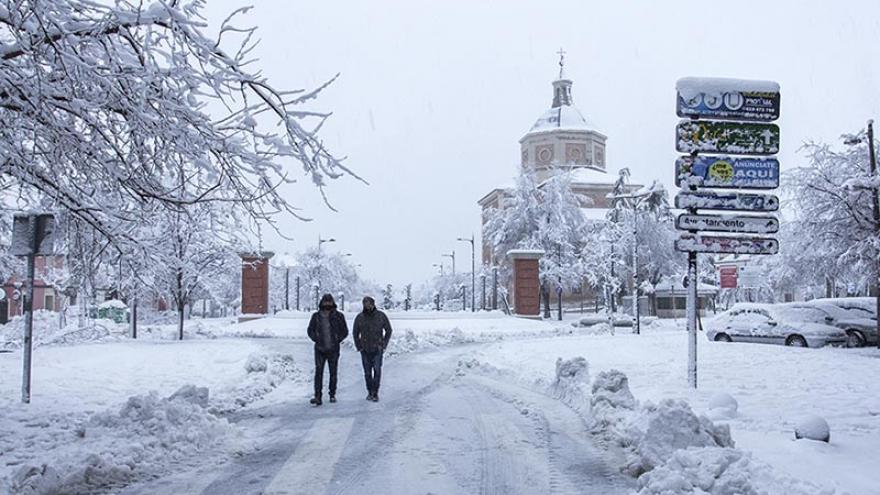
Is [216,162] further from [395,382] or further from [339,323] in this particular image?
[395,382]

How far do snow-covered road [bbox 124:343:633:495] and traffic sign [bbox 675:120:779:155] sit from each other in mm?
4292

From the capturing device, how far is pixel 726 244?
1188cm

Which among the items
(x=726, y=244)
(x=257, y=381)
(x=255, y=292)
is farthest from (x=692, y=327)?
(x=255, y=292)

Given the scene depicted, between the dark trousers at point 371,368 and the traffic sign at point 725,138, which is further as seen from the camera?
the dark trousers at point 371,368

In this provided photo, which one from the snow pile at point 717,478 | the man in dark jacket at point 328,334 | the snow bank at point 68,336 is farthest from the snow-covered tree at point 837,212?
the snow bank at point 68,336

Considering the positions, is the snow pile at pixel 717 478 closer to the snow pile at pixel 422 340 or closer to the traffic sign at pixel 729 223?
the traffic sign at pixel 729 223

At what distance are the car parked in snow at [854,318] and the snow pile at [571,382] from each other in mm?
16199

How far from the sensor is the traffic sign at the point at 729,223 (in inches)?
464

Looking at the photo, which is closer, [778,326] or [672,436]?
[672,436]

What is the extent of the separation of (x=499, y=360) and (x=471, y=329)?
54.4 ft

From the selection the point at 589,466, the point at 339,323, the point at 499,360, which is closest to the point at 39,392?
the point at 339,323

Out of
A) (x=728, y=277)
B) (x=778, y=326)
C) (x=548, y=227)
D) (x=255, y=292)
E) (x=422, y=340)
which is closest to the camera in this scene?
(x=778, y=326)

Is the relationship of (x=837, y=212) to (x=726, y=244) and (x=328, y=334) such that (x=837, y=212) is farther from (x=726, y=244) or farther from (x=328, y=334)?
(x=328, y=334)

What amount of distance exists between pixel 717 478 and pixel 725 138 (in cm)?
747
